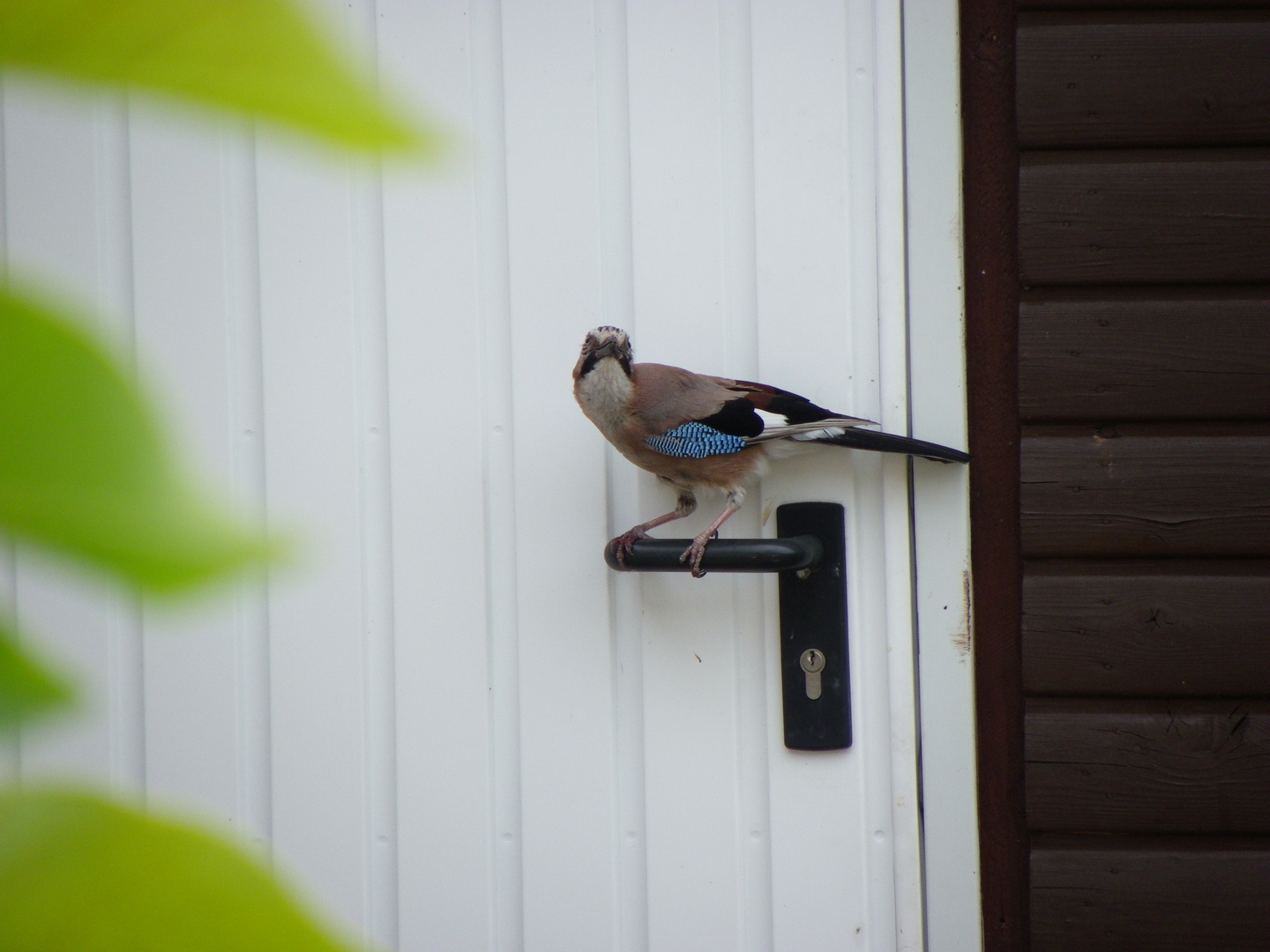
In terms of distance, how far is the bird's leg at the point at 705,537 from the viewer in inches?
38.6

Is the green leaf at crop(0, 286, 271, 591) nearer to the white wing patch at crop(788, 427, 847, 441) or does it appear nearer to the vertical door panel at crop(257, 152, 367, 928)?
the white wing patch at crop(788, 427, 847, 441)

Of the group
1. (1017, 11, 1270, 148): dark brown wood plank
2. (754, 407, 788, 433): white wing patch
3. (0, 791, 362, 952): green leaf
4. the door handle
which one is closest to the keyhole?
the door handle

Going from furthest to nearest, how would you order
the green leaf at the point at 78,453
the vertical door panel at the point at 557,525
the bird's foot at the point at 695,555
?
the vertical door panel at the point at 557,525, the bird's foot at the point at 695,555, the green leaf at the point at 78,453

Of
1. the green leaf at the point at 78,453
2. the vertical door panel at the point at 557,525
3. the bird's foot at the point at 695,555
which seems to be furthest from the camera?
the vertical door panel at the point at 557,525

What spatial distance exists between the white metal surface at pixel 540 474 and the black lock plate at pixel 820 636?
0.03m

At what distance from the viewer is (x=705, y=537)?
100cm

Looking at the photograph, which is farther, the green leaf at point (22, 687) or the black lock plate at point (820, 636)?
the black lock plate at point (820, 636)

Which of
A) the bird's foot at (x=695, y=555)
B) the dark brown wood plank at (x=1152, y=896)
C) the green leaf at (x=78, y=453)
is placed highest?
the green leaf at (x=78, y=453)

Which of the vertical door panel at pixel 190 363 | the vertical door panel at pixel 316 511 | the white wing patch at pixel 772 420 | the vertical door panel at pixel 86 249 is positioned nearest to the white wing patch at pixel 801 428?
the white wing patch at pixel 772 420

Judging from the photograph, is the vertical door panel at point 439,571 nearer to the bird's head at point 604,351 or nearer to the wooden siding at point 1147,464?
the bird's head at point 604,351

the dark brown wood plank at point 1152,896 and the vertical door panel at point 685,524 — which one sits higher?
the vertical door panel at point 685,524

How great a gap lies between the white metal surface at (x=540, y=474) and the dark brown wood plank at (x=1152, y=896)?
0.10 metres

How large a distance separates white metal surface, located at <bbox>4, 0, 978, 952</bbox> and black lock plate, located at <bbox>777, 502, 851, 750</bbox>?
3cm

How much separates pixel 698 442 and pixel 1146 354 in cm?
56
